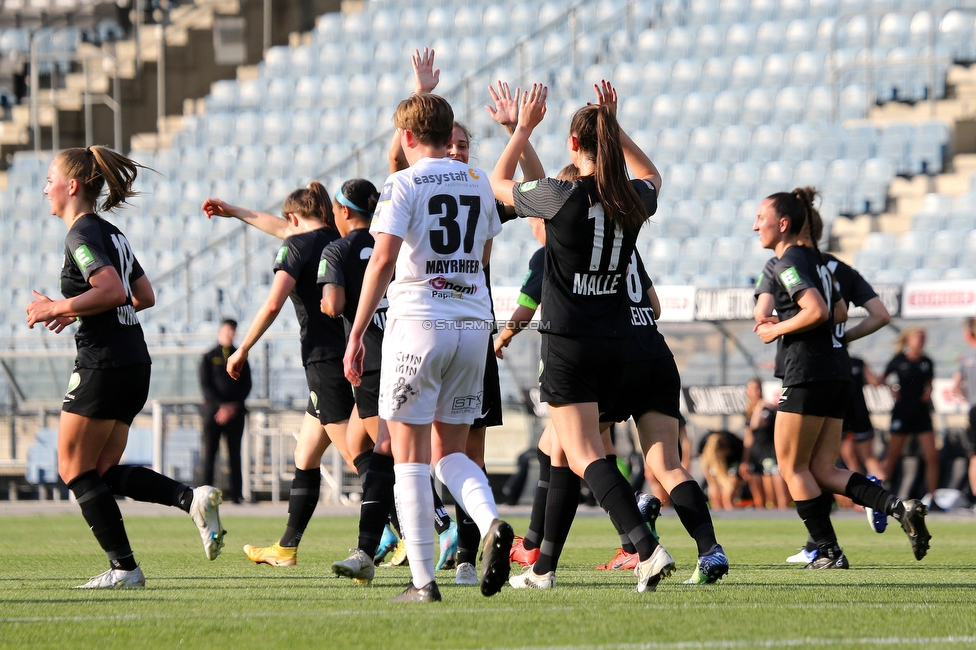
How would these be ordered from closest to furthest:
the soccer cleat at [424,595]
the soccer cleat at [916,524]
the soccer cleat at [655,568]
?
1. the soccer cleat at [424,595]
2. the soccer cleat at [655,568]
3. the soccer cleat at [916,524]

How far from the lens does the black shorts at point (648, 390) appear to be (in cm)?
570

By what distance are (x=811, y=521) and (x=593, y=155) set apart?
268cm

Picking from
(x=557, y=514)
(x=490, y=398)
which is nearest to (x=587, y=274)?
(x=557, y=514)

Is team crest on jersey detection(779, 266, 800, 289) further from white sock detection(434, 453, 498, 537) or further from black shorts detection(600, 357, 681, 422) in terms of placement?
white sock detection(434, 453, 498, 537)

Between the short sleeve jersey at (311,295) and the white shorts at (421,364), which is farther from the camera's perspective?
the short sleeve jersey at (311,295)

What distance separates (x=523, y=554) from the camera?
21.5 feet

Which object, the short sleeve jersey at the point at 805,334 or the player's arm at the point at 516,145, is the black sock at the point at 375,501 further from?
the short sleeve jersey at the point at 805,334

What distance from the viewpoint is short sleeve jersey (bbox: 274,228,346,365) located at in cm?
674

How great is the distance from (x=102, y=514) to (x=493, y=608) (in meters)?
1.87

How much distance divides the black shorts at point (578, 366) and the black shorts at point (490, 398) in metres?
0.93

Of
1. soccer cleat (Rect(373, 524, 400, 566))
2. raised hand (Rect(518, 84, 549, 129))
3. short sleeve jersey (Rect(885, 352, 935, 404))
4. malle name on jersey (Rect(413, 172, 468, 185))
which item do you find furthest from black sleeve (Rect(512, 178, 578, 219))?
short sleeve jersey (Rect(885, 352, 935, 404))

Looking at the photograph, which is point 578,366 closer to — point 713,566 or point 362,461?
point 713,566

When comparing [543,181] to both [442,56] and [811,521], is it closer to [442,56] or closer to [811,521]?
[811,521]

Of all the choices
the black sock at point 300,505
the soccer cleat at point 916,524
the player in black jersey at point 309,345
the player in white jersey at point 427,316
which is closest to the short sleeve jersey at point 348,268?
the player in black jersey at point 309,345
